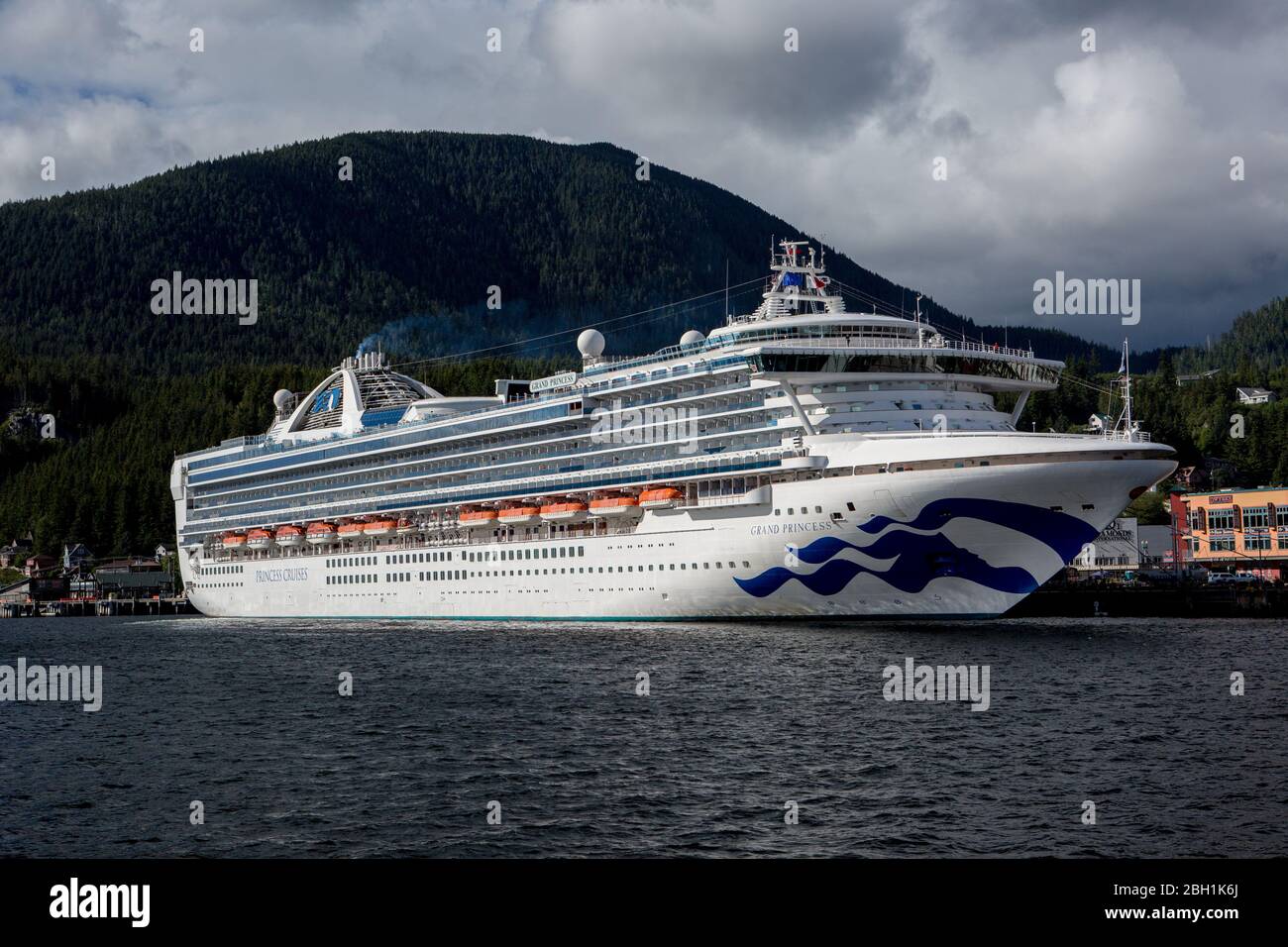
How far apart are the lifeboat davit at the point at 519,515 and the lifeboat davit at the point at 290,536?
23.4m

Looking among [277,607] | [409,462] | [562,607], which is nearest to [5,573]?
[277,607]

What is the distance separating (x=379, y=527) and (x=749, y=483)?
100ft

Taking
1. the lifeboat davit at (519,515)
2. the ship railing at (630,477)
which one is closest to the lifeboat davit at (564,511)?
the ship railing at (630,477)

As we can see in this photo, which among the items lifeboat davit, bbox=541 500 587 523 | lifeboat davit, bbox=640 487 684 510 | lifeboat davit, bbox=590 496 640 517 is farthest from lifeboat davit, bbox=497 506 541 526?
lifeboat davit, bbox=640 487 684 510

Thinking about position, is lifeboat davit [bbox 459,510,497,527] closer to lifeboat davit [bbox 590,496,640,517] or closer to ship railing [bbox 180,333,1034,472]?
ship railing [bbox 180,333,1034,472]

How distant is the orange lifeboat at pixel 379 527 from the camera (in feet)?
248

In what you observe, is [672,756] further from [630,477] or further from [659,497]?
[630,477]

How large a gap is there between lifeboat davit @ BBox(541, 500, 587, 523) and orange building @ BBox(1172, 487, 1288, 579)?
153 ft

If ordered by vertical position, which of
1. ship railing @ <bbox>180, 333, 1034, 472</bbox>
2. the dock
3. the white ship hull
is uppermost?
ship railing @ <bbox>180, 333, 1034, 472</bbox>

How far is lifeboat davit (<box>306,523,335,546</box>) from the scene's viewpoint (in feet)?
266

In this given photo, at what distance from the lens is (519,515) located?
65312 millimetres

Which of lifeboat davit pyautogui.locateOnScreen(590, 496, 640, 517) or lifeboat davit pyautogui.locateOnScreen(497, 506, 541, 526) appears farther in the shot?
lifeboat davit pyautogui.locateOnScreen(497, 506, 541, 526)

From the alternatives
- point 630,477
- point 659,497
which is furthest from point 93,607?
point 659,497
